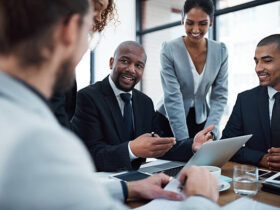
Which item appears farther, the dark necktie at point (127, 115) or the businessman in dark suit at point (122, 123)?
the dark necktie at point (127, 115)

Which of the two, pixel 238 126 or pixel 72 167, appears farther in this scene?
pixel 238 126

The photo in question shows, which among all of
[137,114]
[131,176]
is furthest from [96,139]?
[131,176]

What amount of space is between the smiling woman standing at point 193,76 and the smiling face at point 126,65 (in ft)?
1.18

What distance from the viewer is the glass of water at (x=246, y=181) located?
3.34 feet

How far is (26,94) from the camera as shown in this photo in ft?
1.64

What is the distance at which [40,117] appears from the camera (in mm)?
482

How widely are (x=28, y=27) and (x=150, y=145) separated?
965mm

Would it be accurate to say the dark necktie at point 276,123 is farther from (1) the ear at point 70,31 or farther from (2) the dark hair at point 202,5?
(1) the ear at point 70,31

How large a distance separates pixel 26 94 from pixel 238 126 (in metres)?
1.82

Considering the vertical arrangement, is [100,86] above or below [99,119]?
above

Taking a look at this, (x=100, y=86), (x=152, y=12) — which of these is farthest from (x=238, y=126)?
(x=152, y=12)

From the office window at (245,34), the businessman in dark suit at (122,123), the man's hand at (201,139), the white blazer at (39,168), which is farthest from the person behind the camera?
the office window at (245,34)

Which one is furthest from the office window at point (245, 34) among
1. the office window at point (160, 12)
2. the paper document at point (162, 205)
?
the paper document at point (162, 205)

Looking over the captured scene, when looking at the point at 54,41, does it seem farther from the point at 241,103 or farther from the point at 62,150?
the point at 241,103
